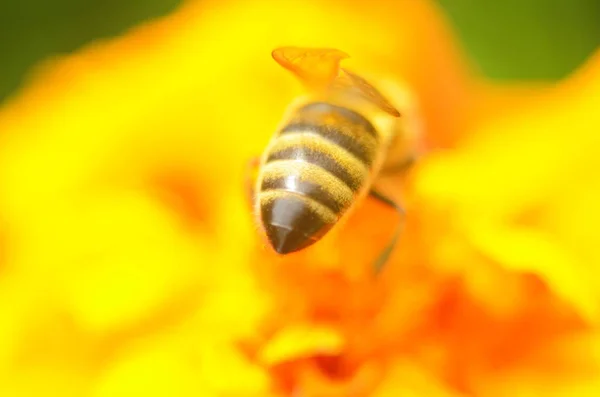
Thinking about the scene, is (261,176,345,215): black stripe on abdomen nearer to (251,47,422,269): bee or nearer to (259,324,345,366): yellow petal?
(251,47,422,269): bee

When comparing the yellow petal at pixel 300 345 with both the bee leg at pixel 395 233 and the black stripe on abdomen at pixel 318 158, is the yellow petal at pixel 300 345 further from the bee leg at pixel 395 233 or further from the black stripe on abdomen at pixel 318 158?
the black stripe on abdomen at pixel 318 158

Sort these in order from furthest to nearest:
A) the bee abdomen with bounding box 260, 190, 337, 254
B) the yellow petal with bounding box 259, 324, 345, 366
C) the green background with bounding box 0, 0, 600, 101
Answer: the green background with bounding box 0, 0, 600, 101 → the yellow petal with bounding box 259, 324, 345, 366 → the bee abdomen with bounding box 260, 190, 337, 254

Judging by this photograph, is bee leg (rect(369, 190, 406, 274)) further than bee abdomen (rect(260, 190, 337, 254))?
Yes

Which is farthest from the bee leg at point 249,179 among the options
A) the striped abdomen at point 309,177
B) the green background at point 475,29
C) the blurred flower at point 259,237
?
the green background at point 475,29

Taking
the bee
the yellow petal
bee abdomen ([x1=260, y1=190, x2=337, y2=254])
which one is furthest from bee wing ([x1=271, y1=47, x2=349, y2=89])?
the yellow petal

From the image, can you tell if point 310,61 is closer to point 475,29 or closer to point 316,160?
point 316,160

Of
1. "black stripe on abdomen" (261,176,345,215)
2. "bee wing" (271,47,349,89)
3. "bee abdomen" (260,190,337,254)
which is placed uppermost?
"bee wing" (271,47,349,89)

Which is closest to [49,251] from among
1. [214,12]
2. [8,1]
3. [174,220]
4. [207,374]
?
[174,220]
